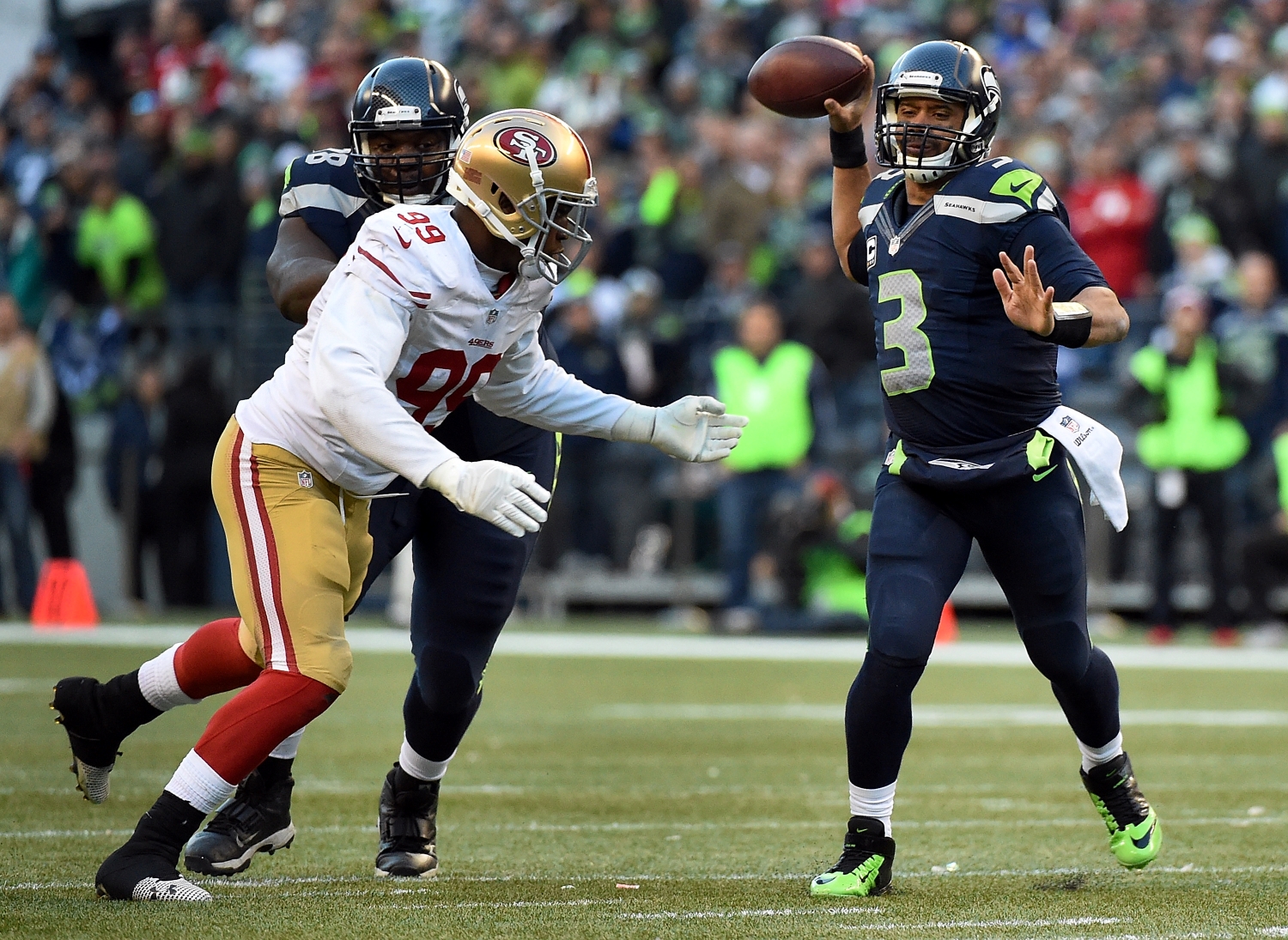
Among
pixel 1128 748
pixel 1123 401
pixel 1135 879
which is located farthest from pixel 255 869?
pixel 1123 401

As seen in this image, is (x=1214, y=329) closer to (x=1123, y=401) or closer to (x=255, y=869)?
(x=1123, y=401)

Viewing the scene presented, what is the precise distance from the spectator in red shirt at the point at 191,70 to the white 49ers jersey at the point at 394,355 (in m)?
11.7

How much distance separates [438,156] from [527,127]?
0.46 meters

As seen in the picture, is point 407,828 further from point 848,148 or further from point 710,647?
point 710,647

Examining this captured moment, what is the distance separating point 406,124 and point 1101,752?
2.22 meters

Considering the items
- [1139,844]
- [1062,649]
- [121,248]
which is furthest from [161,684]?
[121,248]

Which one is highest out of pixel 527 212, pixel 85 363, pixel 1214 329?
pixel 527 212

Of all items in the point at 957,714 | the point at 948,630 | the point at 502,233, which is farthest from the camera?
the point at 948,630

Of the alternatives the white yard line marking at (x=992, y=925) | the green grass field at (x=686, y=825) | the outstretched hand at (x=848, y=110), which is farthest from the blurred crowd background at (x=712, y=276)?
the white yard line marking at (x=992, y=925)

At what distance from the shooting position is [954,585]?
464 cm

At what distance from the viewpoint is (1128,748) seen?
7.31m

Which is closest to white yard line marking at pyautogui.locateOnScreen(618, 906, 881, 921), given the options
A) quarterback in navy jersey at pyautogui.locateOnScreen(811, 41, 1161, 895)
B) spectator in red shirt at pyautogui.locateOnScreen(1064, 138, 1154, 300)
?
quarterback in navy jersey at pyautogui.locateOnScreen(811, 41, 1161, 895)

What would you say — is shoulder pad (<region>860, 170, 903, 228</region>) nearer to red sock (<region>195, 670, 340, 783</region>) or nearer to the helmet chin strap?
the helmet chin strap

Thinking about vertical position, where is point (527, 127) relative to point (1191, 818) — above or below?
above
